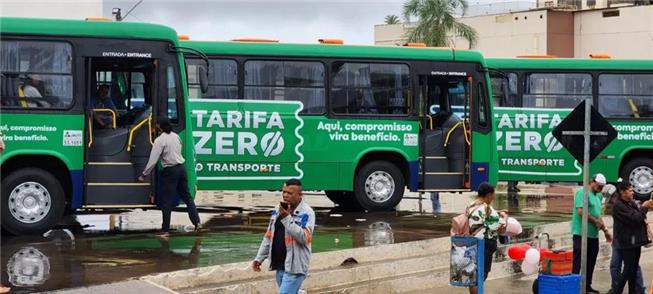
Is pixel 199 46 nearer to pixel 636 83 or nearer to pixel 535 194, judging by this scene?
pixel 636 83

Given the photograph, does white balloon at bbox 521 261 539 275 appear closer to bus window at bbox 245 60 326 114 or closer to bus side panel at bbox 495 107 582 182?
bus window at bbox 245 60 326 114

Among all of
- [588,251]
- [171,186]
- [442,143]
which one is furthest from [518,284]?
[442,143]

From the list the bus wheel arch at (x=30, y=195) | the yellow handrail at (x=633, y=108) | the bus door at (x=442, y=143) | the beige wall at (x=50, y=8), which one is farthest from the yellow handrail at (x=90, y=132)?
the yellow handrail at (x=633, y=108)

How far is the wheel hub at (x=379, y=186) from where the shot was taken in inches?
765

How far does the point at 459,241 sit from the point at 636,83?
44.6ft

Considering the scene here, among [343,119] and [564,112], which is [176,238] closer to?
[343,119]

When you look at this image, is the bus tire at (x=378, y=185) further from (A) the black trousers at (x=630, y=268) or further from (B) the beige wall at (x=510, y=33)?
(B) the beige wall at (x=510, y=33)

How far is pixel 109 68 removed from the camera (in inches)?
628

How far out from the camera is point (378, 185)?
19.5m

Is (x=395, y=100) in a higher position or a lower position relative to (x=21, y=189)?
higher

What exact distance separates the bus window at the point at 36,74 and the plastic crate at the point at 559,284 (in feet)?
23.4

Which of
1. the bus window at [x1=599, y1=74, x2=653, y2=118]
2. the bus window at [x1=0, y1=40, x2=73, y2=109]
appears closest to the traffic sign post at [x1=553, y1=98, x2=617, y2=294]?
the bus window at [x1=0, y1=40, x2=73, y2=109]

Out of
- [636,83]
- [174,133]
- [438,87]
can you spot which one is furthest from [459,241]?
[636,83]

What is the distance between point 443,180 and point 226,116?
4.28 metres
